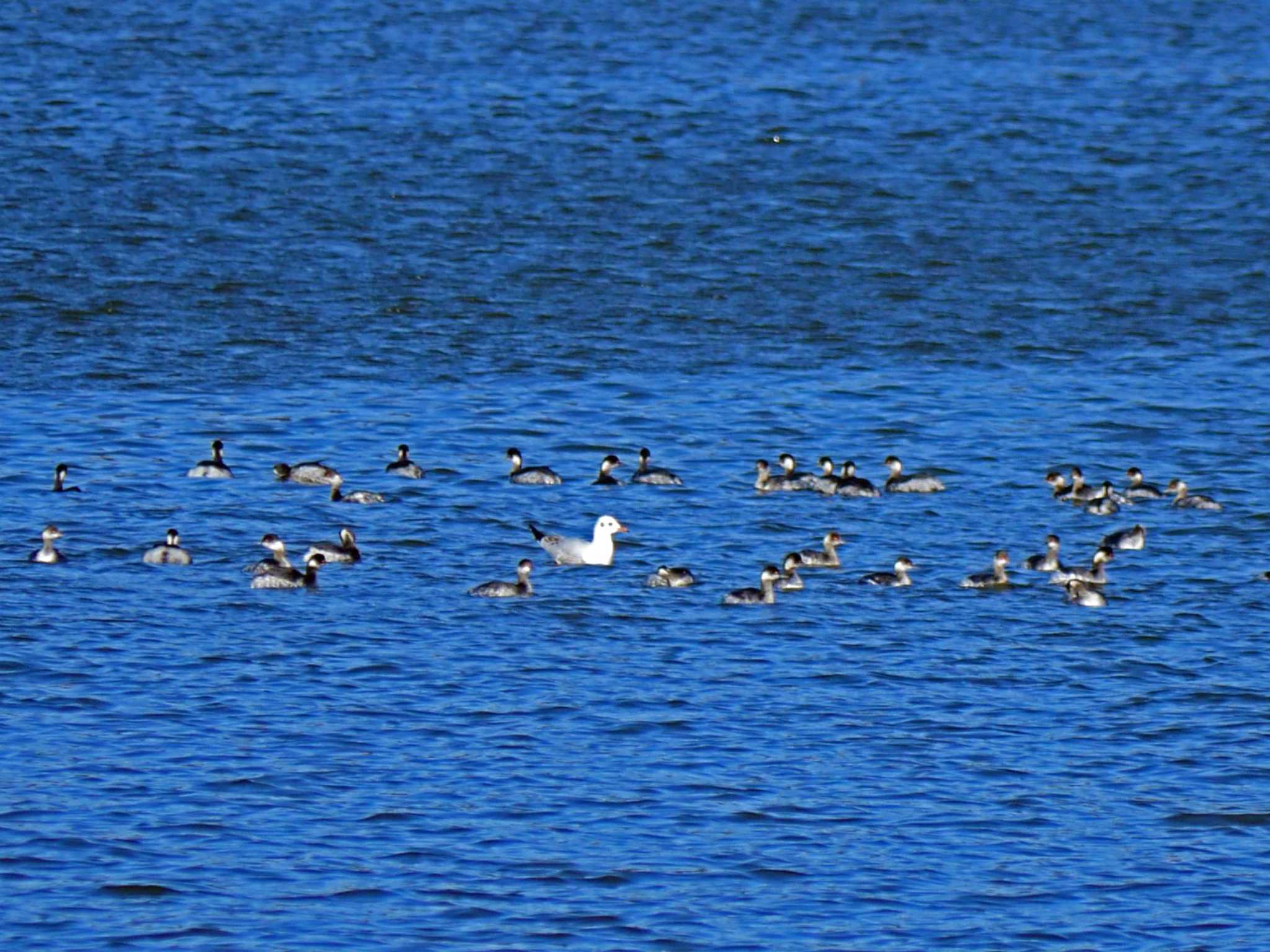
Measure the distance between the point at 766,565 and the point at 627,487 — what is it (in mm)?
4091

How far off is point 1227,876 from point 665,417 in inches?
552

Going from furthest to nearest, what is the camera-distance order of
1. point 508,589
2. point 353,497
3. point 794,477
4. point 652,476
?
1. point 652,476
2. point 794,477
3. point 353,497
4. point 508,589

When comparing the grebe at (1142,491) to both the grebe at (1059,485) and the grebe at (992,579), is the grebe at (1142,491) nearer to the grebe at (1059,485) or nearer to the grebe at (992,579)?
the grebe at (1059,485)

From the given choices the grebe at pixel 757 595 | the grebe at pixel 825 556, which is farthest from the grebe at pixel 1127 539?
the grebe at pixel 757 595

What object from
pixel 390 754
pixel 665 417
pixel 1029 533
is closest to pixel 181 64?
pixel 665 417

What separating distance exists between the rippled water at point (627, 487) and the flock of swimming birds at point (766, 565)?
251mm

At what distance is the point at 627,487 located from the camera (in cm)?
2688

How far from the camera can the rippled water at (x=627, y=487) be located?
646 inches

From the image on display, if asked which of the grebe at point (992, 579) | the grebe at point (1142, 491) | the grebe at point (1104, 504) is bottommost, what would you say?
the grebe at point (992, 579)

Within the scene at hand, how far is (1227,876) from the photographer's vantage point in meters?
16.4

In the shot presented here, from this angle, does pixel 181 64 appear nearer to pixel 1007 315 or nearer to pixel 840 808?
pixel 1007 315

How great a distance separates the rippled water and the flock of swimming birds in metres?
0.25

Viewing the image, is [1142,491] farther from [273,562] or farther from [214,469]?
[214,469]

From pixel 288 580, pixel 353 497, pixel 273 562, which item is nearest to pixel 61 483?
pixel 353 497
